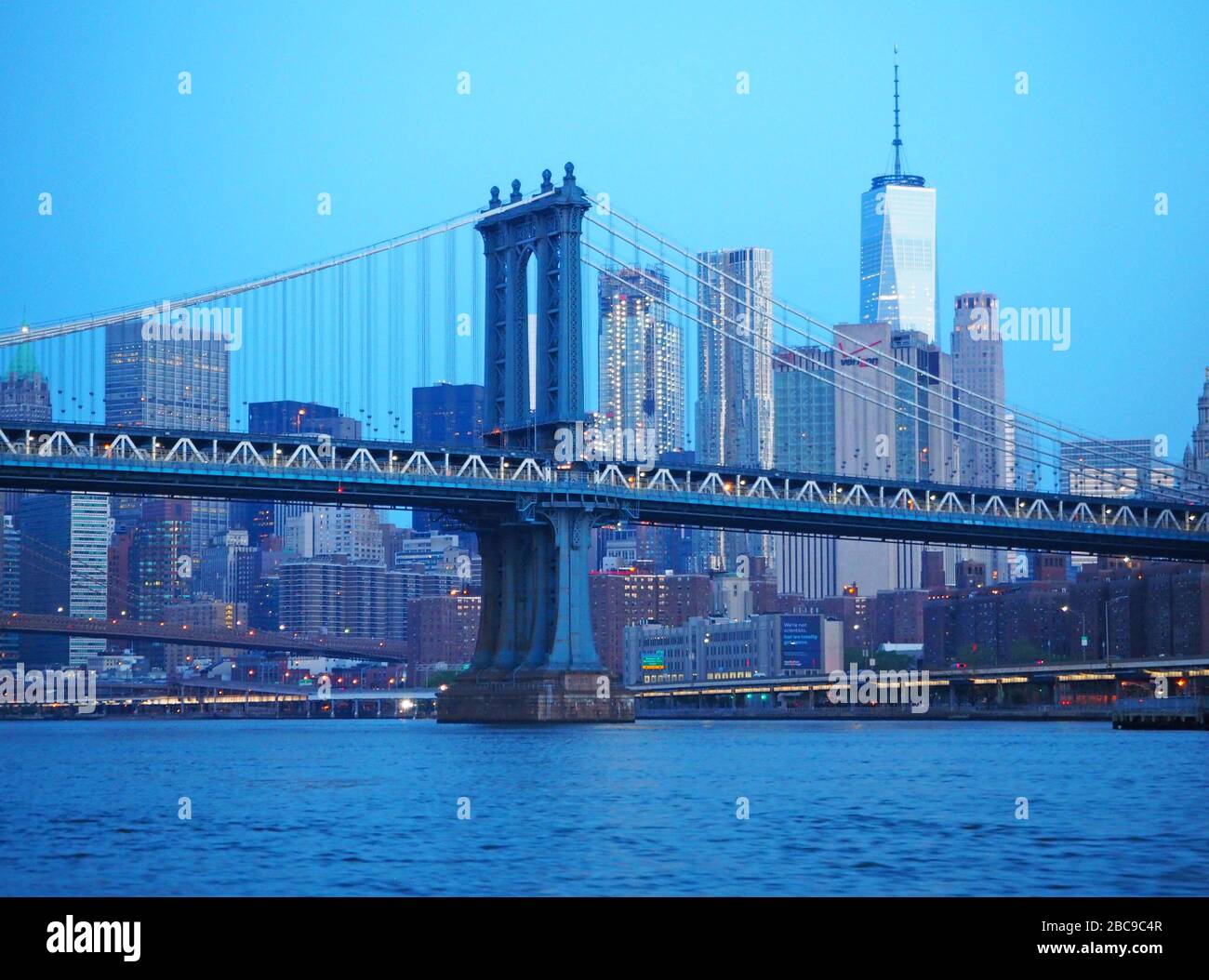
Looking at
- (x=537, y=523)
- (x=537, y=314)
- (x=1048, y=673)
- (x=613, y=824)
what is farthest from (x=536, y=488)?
(x=1048, y=673)

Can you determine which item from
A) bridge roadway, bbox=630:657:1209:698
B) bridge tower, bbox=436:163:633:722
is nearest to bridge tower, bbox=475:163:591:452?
bridge tower, bbox=436:163:633:722

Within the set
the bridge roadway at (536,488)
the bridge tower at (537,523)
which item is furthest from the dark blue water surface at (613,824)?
the bridge tower at (537,523)

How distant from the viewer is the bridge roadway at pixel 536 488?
9469 cm

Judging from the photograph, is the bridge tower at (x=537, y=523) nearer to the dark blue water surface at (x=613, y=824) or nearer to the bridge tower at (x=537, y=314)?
the bridge tower at (x=537, y=314)

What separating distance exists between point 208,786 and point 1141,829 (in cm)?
2733

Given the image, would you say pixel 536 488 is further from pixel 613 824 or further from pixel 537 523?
pixel 613 824

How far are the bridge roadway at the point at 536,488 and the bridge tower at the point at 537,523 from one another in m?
1.87

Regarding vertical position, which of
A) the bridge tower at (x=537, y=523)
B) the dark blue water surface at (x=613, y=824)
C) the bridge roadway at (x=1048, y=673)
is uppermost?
the bridge tower at (x=537, y=523)

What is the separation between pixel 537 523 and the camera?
104m

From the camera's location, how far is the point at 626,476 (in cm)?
10944
